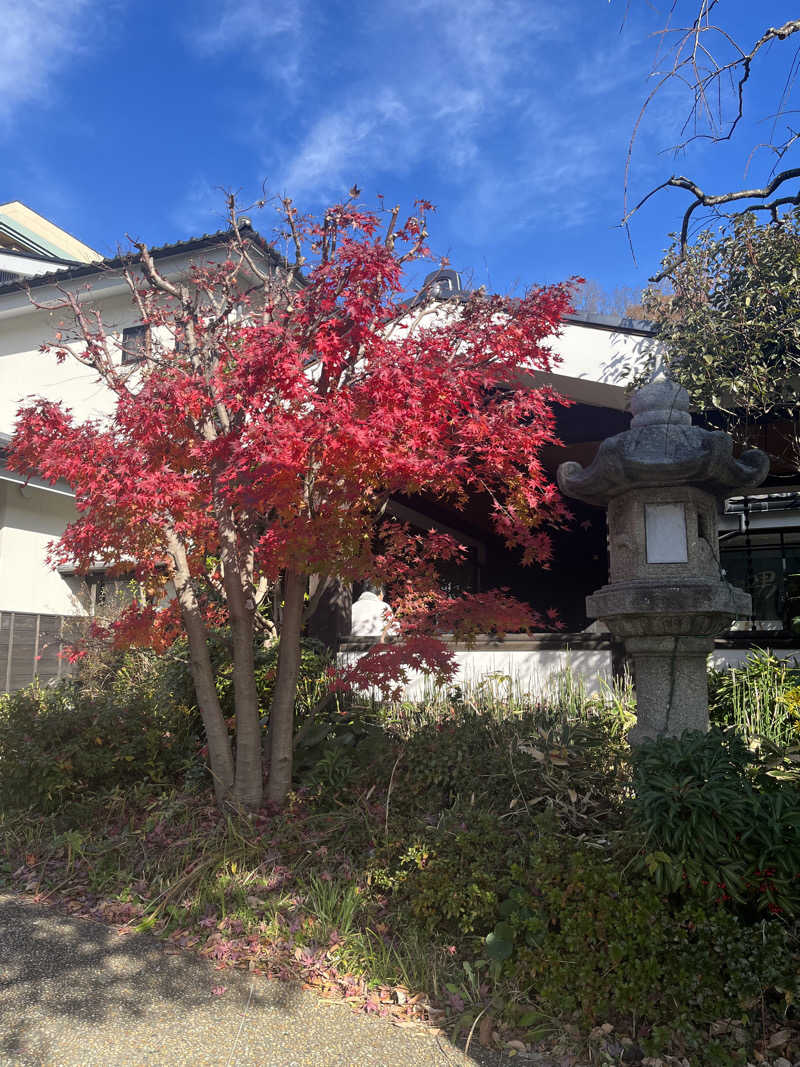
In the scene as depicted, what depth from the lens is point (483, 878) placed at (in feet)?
12.4

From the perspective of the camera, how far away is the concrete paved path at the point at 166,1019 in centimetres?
306

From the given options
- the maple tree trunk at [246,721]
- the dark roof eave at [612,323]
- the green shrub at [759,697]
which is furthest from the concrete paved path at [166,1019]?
the dark roof eave at [612,323]

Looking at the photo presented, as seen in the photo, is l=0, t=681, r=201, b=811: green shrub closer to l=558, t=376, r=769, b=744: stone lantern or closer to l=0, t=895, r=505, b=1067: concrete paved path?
l=0, t=895, r=505, b=1067: concrete paved path

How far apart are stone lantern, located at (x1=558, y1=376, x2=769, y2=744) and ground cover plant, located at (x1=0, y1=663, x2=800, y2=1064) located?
575 mm

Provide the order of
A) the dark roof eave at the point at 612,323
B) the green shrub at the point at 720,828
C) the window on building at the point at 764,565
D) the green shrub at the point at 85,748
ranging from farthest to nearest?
the window on building at the point at 764,565
the dark roof eave at the point at 612,323
the green shrub at the point at 85,748
the green shrub at the point at 720,828

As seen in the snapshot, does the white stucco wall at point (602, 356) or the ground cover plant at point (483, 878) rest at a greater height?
the white stucco wall at point (602, 356)

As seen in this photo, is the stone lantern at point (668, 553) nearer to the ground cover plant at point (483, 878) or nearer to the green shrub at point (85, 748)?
the ground cover plant at point (483, 878)

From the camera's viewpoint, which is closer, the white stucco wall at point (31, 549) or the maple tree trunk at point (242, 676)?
the maple tree trunk at point (242, 676)

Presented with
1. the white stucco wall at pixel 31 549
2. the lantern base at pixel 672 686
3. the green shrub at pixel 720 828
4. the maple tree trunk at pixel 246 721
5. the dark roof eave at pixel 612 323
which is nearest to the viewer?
the green shrub at pixel 720 828

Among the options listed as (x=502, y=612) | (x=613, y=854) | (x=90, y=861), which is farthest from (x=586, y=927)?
(x=90, y=861)

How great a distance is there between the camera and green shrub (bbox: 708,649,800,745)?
18.4 feet

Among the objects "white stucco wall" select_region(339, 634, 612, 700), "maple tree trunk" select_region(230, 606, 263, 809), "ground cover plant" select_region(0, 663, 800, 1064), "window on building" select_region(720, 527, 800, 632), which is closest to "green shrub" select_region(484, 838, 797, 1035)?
"ground cover plant" select_region(0, 663, 800, 1064)

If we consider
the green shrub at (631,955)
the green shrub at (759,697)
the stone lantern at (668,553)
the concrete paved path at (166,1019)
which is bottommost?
the concrete paved path at (166,1019)

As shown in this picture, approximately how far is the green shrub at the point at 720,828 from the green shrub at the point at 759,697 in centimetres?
204
